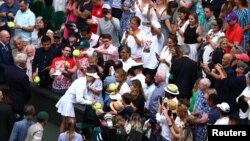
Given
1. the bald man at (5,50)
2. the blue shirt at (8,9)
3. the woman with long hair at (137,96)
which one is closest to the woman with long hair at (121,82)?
the woman with long hair at (137,96)

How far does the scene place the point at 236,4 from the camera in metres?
21.7

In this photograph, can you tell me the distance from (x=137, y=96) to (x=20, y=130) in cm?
226

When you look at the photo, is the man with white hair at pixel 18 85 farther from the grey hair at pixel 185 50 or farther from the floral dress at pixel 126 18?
the floral dress at pixel 126 18

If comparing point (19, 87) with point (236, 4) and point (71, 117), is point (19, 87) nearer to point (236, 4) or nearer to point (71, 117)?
point (71, 117)

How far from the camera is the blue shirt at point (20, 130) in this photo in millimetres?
18281

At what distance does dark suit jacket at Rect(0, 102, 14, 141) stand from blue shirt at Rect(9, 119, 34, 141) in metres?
0.50

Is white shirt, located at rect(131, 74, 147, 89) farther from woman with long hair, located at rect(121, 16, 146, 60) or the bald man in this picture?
the bald man

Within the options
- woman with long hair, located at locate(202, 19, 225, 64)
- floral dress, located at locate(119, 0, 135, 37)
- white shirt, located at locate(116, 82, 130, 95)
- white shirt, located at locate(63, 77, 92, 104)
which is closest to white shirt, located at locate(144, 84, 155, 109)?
white shirt, located at locate(116, 82, 130, 95)

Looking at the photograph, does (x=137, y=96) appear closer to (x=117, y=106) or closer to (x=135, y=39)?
(x=117, y=106)

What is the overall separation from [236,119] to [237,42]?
3.90 meters

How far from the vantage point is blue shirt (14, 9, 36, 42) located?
23922 millimetres

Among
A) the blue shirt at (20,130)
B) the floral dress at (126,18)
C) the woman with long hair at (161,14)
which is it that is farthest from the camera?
the floral dress at (126,18)

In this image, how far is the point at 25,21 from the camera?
78.6 feet

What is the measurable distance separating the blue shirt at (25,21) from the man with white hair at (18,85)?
3352mm
